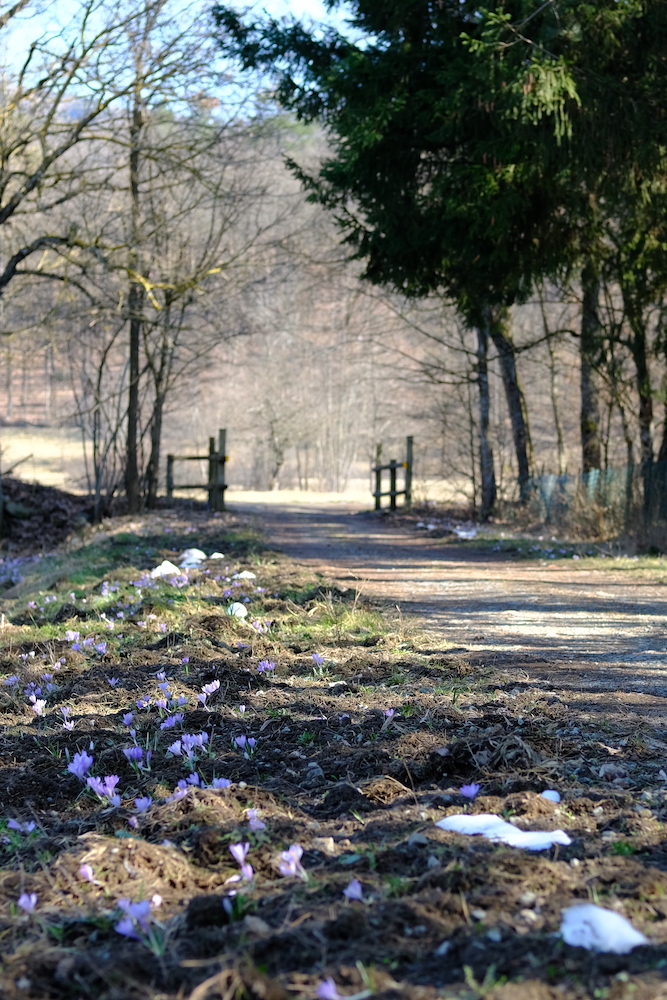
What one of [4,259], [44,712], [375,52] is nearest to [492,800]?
[44,712]

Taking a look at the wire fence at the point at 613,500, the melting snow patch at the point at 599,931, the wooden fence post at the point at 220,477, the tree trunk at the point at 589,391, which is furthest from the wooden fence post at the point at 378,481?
the melting snow patch at the point at 599,931

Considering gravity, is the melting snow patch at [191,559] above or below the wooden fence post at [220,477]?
below

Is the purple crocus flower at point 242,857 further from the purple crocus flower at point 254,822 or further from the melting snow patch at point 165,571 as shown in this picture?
the melting snow patch at point 165,571

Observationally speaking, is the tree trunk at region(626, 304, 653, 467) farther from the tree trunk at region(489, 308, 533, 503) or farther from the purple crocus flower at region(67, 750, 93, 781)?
the purple crocus flower at region(67, 750, 93, 781)

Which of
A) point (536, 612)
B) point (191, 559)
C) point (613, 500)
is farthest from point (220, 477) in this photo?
point (536, 612)

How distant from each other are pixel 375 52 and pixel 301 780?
1130 cm

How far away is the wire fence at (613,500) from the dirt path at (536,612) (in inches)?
79.1

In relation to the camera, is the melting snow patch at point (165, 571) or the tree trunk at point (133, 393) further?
the tree trunk at point (133, 393)

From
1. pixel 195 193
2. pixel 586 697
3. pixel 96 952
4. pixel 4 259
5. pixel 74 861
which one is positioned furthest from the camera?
pixel 195 193

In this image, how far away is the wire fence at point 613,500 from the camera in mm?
12297

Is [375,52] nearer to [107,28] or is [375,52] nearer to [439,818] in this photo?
[107,28]

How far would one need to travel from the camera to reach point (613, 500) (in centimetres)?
1345

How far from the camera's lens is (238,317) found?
2362 cm

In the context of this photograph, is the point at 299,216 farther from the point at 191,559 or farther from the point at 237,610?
the point at 237,610
